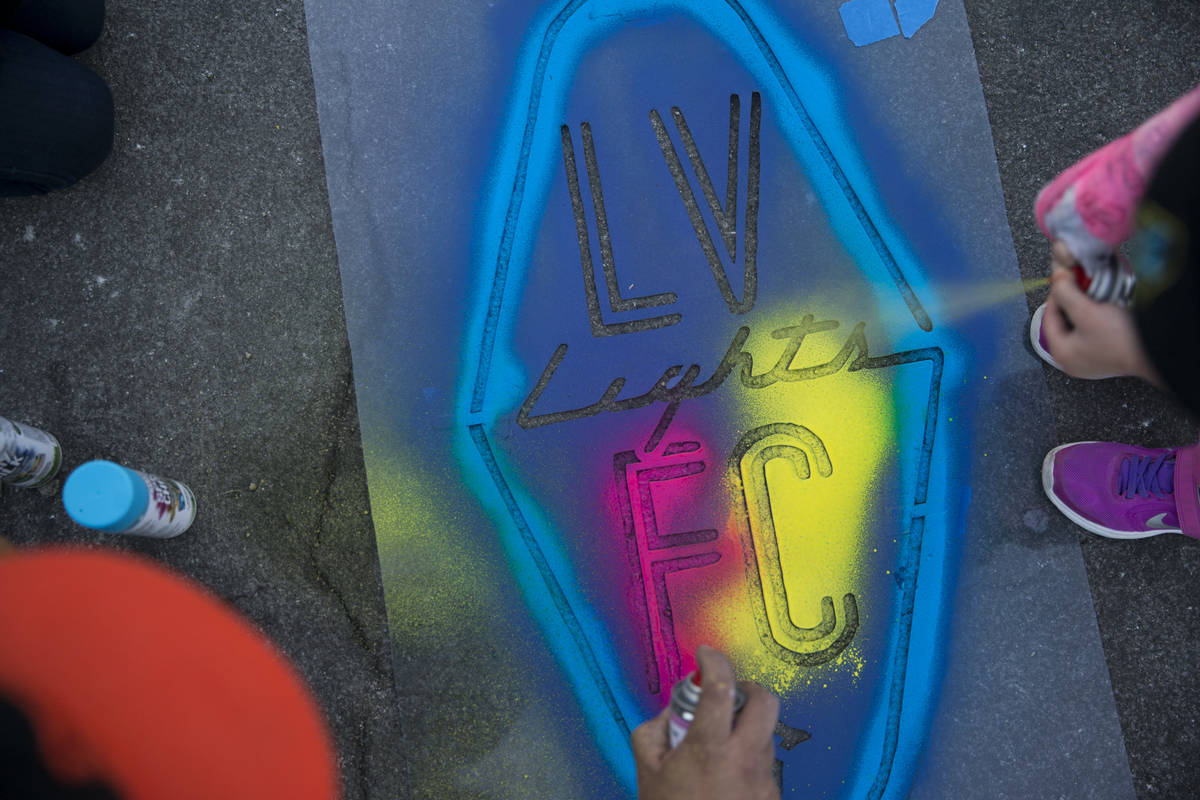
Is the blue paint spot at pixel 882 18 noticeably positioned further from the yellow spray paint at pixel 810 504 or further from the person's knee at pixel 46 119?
the person's knee at pixel 46 119

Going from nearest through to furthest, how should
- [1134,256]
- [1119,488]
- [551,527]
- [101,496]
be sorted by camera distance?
[1134,256], [101,496], [1119,488], [551,527]

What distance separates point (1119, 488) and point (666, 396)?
1.05 metres

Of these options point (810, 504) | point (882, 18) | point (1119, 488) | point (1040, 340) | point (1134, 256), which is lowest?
point (1119, 488)

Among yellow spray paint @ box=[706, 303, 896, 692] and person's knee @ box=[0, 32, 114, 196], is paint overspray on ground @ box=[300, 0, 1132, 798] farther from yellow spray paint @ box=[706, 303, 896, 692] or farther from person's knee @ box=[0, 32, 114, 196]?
person's knee @ box=[0, 32, 114, 196]

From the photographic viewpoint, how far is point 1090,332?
3.85 ft

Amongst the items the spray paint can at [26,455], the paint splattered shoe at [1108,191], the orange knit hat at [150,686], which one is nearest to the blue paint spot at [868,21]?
the paint splattered shoe at [1108,191]

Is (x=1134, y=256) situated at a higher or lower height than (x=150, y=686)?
higher

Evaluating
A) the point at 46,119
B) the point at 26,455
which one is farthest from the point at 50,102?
the point at 26,455

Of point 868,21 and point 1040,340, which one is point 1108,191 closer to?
point 1040,340

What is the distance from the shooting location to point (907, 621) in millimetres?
1708

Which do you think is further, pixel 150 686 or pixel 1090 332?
pixel 150 686

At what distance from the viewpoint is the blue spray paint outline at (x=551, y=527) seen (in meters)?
1.70

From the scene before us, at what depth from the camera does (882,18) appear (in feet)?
5.97

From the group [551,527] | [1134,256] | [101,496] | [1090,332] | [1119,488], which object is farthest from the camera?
[551,527]
